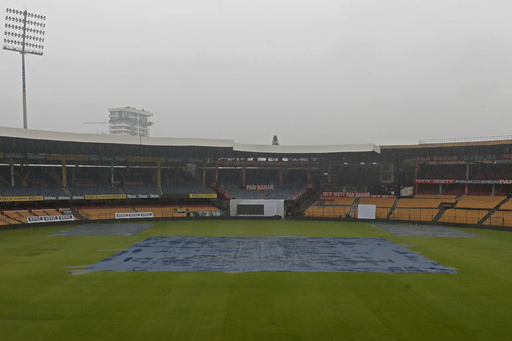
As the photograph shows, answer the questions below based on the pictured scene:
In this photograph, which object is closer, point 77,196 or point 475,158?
point 77,196

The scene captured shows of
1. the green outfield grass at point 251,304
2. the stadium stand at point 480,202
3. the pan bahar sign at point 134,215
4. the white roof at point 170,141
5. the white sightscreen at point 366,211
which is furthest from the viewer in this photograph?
the white sightscreen at point 366,211

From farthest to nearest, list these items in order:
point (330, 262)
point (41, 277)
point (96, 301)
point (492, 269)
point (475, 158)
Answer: point (475, 158) → point (330, 262) → point (492, 269) → point (41, 277) → point (96, 301)

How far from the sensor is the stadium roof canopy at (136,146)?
3776 cm

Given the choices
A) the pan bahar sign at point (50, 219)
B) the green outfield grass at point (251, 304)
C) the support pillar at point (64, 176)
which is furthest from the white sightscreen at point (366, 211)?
the support pillar at point (64, 176)

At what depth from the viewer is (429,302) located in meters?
14.2

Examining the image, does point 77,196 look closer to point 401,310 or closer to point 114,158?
point 114,158

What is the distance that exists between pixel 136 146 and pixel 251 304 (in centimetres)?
3648

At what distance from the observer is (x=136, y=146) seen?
45.5 m

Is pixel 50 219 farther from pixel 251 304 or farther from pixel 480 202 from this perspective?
pixel 480 202

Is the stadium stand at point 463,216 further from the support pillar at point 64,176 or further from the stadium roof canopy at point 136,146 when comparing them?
the support pillar at point 64,176

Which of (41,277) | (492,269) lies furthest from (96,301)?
(492,269)

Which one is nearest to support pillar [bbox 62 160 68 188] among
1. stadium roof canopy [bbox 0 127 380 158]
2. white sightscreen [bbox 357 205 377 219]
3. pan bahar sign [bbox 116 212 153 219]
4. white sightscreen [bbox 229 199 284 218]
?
stadium roof canopy [bbox 0 127 380 158]

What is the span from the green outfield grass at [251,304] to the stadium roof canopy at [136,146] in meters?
19.2

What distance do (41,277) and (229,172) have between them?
147ft
